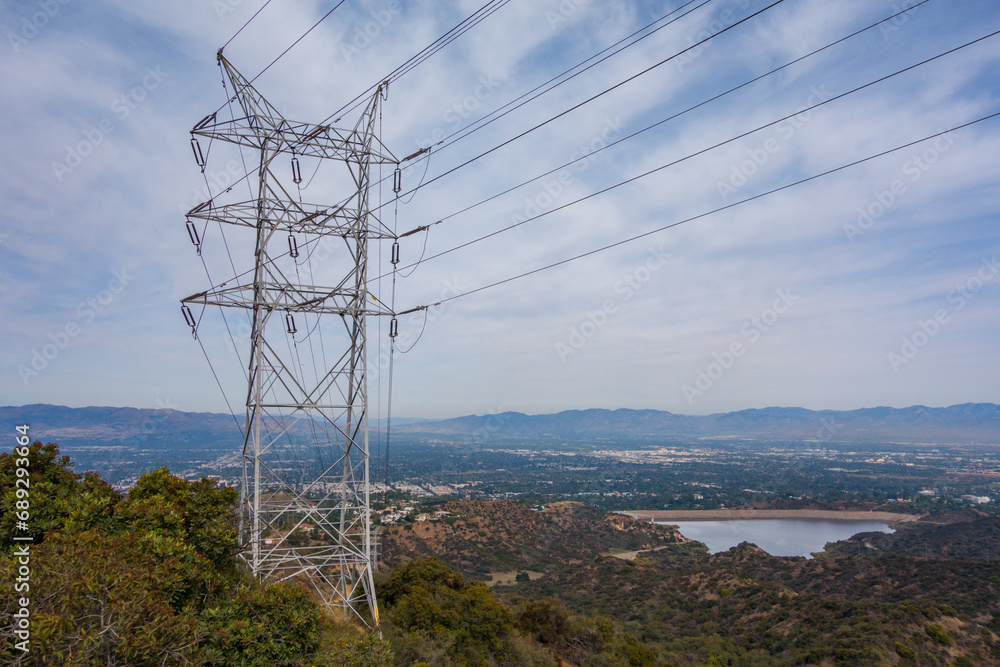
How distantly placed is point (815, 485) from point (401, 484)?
83822 mm

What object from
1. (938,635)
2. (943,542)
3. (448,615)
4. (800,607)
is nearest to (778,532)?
(943,542)

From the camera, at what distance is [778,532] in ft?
240

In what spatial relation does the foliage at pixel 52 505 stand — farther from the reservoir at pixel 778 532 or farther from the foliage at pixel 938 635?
the reservoir at pixel 778 532

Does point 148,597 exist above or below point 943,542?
above

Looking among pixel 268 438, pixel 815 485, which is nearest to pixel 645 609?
pixel 268 438

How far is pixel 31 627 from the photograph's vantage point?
15.9ft

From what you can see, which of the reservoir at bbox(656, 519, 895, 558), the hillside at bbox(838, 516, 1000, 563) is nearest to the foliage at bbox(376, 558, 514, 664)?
the hillside at bbox(838, 516, 1000, 563)

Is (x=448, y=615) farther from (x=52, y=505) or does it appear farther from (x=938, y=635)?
(x=938, y=635)

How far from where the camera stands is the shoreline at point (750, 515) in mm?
77875

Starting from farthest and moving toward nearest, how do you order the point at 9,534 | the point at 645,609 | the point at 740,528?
the point at 740,528, the point at 645,609, the point at 9,534

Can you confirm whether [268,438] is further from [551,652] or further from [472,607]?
[551,652]

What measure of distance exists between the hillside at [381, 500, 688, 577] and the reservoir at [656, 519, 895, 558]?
8.47 metres

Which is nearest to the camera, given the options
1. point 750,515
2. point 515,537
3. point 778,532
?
point 515,537

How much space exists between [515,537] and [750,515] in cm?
4971
